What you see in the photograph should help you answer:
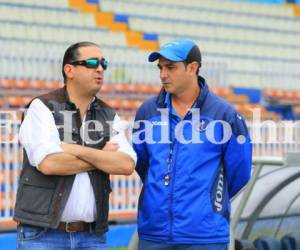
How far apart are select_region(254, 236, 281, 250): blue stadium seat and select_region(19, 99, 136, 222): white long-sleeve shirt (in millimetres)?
Answer: 1300

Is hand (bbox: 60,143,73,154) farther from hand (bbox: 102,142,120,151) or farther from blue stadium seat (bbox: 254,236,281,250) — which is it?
blue stadium seat (bbox: 254,236,281,250)

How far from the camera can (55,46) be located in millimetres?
17234

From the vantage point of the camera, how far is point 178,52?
409 centimetres

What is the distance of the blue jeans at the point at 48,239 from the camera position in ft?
12.4

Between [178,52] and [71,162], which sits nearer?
Answer: [71,162]

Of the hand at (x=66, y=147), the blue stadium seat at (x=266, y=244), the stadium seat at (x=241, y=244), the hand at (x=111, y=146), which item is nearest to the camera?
the hand at (x=66, y=147)

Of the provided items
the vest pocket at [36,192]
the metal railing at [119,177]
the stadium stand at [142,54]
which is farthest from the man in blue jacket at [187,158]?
the stadium stand at [142,54]

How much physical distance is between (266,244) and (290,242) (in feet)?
0.52

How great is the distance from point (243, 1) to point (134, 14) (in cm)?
492

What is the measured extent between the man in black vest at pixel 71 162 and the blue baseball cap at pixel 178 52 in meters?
0.29

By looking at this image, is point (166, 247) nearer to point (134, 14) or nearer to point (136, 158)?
point (136, 158)

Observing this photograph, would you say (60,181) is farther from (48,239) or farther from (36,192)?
(48,239)

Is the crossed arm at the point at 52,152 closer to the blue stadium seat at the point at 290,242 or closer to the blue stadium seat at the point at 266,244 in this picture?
the blue stadium seat at the point at 266,244

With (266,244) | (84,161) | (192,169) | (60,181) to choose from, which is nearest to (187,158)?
(192,169)
